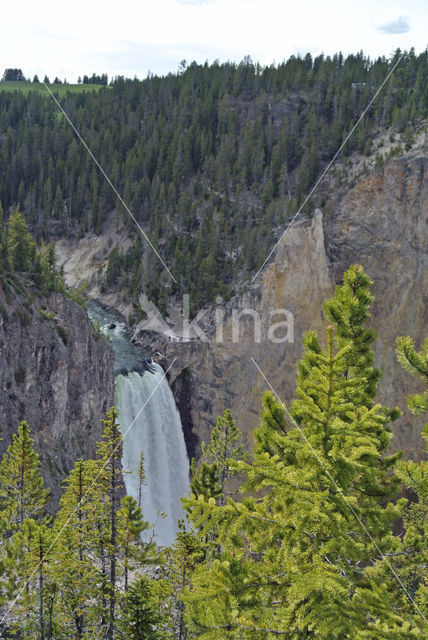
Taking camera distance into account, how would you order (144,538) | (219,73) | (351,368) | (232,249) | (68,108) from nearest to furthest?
(351,368), (144,538), (232,249), (219,73), (68,108)

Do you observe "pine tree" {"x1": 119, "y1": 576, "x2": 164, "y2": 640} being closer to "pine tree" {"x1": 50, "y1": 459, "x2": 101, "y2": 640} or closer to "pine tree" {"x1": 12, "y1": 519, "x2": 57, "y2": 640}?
"pine tree" {"x1": 50, "y1": 459, "x2": 101, "y2": 640}

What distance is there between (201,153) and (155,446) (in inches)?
2391

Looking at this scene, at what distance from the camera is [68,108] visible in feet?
448

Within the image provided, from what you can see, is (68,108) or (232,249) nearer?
(232,249)

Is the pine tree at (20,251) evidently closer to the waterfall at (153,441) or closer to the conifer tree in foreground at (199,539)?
the waterfall at (153,441)

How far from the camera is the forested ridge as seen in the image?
7625 cm

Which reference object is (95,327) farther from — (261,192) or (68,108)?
(68,108)

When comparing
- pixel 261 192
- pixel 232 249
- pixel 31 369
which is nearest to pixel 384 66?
pixel 261 192

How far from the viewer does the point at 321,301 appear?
202ft

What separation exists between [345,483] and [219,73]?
117 m

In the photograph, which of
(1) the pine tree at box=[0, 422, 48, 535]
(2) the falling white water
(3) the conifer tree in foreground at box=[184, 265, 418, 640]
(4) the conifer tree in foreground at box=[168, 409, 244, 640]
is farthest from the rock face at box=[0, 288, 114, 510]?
(3) the conifer tree in foreground at box=[184, 265, 418, 640]

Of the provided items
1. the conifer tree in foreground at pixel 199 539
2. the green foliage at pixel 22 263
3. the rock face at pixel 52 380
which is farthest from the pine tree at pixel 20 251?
the conifer tree in foreground at pixel 199 539

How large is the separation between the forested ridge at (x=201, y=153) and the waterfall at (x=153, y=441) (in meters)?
17.3

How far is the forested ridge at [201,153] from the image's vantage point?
76.2 meters
